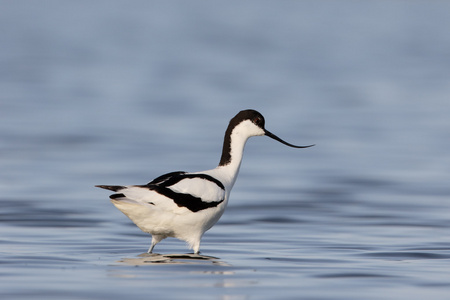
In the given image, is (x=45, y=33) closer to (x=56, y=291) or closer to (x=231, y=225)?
(x=231, y=225)

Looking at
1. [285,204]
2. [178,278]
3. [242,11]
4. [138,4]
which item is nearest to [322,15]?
[242,11]

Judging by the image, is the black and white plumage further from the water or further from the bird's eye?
the bird's eye

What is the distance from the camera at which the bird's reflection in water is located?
374 inches

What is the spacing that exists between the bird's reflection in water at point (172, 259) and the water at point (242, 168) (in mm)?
27

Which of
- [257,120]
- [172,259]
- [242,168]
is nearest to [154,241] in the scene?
[172,259]

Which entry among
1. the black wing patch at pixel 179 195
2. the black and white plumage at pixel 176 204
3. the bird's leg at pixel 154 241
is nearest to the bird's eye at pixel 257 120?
the black and white plumage at pixel 176 204

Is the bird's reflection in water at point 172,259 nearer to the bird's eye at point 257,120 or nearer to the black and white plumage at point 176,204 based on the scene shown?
the black and white plumage at point 176,204

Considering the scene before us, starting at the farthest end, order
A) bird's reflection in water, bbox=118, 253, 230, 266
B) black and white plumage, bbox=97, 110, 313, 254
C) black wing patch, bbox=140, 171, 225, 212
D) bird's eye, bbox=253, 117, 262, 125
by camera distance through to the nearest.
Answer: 1. bird's eye, bbox=253, 117, 262, 125
2. black wing patch, bbox=140, 171, 225, 212
3. black and white plumage, bbox=97, 110, 313, 254
4. bird's reflection in water, bbox=118, 253, 230, 266

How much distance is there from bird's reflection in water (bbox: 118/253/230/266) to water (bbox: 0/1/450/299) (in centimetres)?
3

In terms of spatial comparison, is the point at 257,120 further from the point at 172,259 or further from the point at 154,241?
the point at 172,259

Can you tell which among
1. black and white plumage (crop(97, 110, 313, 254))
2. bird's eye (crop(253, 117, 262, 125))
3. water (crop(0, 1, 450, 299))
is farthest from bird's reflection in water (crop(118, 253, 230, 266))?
bird's eye (crop(253, 117, 262, 125))

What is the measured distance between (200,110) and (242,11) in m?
51.4

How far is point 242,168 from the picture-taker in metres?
17.3

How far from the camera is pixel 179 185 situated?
1010 cm
